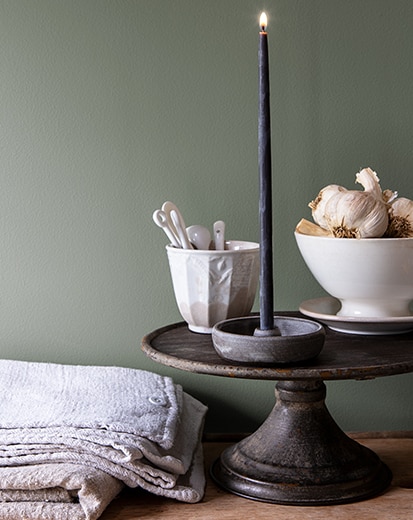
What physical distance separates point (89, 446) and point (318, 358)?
240 millimetres

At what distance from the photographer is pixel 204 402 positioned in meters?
1.10

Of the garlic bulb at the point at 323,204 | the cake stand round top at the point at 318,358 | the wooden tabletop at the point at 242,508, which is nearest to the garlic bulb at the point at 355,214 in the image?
the garlic bulb at the point at 323,204

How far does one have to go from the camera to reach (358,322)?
886 mm

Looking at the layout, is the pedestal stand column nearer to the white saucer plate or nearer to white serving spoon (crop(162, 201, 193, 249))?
the white saucer plate

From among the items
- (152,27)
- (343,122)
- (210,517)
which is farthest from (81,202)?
(210,517)

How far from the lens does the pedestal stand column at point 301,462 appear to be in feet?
2.71

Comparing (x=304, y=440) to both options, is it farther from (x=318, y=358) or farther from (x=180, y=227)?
(x=180, y=227)

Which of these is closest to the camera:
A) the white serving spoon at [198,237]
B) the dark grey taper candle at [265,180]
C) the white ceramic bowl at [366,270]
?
the dark grey taper candle at [265,180]

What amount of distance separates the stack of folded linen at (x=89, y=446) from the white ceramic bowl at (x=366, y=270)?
0.23m

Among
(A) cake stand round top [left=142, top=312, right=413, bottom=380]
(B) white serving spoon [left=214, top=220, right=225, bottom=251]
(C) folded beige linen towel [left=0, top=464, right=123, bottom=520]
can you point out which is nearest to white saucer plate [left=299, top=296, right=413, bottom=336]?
(A) cake stand round top [left=142, top=312, right=413, bottom=380]

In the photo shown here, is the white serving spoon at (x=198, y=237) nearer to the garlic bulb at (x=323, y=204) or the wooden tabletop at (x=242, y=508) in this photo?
the garlic bulb at (x=323, y=204)

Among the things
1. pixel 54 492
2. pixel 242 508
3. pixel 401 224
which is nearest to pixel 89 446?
pixel 54 492

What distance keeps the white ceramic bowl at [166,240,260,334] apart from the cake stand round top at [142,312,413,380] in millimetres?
26

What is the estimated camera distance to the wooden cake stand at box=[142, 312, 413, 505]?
796 millimetres
